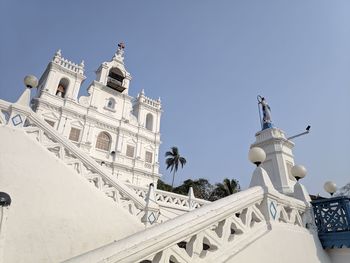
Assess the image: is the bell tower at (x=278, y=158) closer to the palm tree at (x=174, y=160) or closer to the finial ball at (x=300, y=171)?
the finial ball at (x=300, y=171)

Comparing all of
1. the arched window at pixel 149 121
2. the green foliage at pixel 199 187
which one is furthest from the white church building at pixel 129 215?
the green foliage at pixel 199 187

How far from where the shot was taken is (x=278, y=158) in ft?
24.0

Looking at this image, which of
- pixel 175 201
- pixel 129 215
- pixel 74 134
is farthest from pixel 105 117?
pixel 129 215

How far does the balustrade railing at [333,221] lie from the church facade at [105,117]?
22121 millimetres

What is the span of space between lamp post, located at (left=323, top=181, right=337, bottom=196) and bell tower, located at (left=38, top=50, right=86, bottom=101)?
2598cm

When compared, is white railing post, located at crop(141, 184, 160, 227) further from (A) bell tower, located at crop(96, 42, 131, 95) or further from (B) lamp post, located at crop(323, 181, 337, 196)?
(A) bell tower, located at crop(96, 42, 131, 95)

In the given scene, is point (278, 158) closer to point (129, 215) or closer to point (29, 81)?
point (129, 215)

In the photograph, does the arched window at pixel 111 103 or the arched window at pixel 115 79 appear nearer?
the arched window at pixel 111 103

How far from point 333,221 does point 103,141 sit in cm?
2531

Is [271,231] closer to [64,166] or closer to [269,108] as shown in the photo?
[64,166]

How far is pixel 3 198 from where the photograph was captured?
2.72 meters

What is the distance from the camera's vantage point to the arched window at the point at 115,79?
104 ft

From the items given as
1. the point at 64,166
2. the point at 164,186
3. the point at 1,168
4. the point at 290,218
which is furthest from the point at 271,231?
the point at 164,186

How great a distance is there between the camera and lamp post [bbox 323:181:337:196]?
502 centimetres
